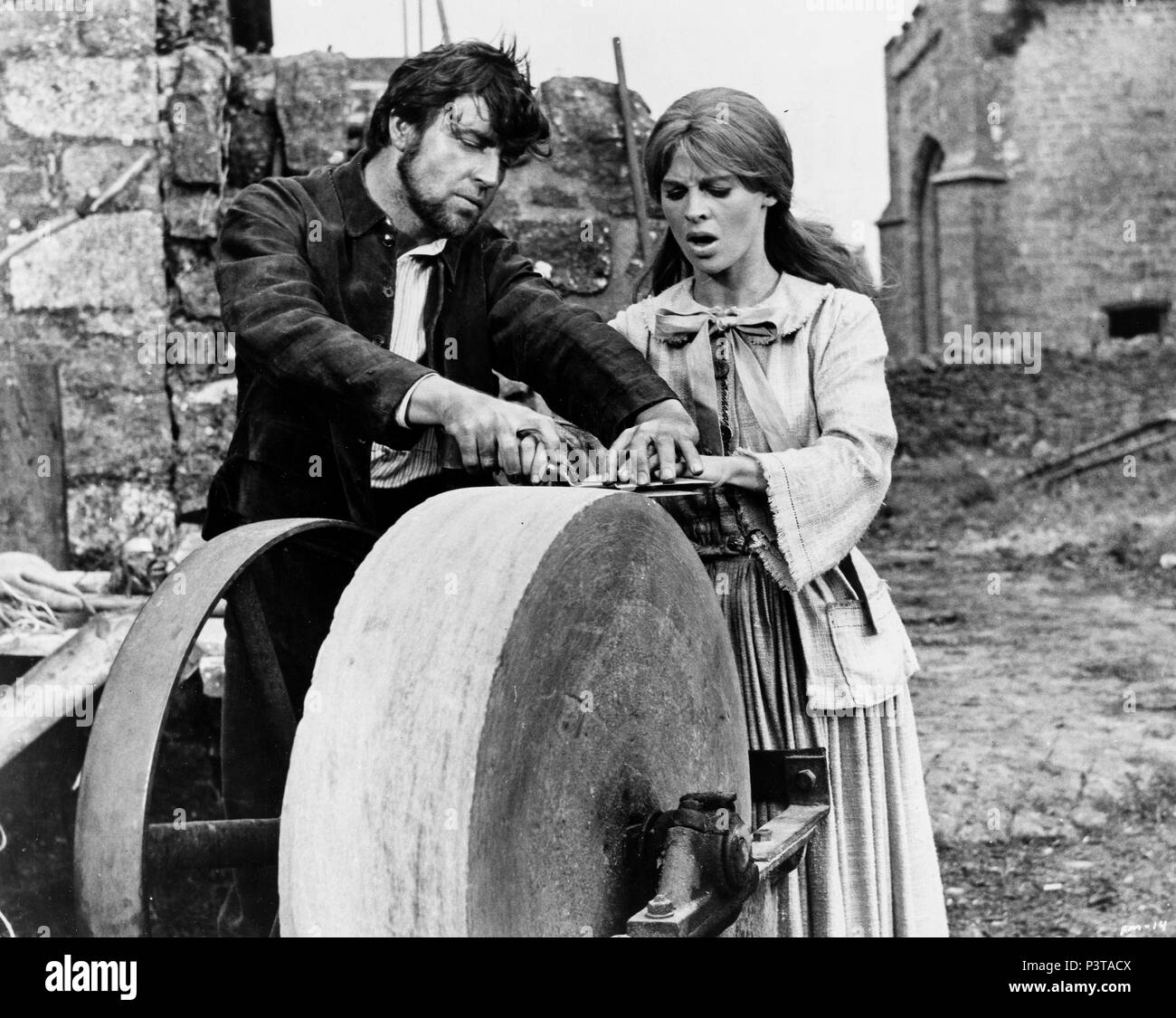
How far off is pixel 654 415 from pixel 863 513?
1.31 feet

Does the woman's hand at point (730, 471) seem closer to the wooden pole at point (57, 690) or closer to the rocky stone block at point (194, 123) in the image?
the wooden pole at point (57, 690)

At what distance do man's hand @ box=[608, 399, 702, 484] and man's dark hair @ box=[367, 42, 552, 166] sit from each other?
61 cm

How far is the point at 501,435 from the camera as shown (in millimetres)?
2156

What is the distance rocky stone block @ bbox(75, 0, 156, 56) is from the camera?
4.30 meters

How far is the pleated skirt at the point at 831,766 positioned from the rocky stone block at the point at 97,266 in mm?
2459

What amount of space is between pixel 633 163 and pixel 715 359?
2.07m

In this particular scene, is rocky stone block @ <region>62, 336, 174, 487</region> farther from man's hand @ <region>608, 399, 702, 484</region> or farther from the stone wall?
man's hand @ <region>608, 399, 702, 484</region>

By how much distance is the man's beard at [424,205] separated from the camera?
2.56m

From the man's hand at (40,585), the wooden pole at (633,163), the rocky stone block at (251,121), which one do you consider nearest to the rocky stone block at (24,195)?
the rocky stone block at (251,121)

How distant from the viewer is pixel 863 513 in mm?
2510

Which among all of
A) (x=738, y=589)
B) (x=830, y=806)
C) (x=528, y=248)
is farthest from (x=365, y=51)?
(x=830, y=806)

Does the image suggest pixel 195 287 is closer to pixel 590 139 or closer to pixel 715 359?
pixel 590 139

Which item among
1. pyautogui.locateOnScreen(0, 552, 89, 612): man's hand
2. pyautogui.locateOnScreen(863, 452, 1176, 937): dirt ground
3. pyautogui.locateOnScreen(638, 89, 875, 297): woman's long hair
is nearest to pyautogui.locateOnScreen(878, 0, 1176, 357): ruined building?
pyautogui.locateOnScreen(863, 452, 1176, 937): dirt ground
